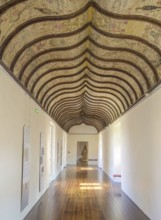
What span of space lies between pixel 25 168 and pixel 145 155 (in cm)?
264

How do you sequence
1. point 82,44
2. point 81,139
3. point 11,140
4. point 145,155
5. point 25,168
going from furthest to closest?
point 81,139, point 145,155, point 25,168, point 82,44, point 11,140

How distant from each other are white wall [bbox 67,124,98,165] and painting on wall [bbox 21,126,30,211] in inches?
674

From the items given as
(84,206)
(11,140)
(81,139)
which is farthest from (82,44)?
(81,139)

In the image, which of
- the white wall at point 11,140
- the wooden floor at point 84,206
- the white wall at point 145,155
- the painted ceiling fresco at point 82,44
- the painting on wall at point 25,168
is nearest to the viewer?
the painted ceiling fresco at point 82,44

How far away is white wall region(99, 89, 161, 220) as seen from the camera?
5.37m

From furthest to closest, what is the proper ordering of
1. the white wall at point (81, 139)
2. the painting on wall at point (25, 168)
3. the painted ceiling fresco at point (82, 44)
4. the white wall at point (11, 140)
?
the white wall at point (81, 139) → the painting on wall at point (25, 168) → the white wall at point (11, 140) → the painted ceiling fresco at point (82, 44)

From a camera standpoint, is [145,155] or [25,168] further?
[145,155]

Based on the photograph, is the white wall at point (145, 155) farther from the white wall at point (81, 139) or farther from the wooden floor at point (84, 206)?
the white wall at point (81, 139)

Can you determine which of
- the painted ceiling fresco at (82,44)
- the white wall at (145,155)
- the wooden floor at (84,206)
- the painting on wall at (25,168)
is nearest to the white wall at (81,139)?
the wooden floor at (84,206)

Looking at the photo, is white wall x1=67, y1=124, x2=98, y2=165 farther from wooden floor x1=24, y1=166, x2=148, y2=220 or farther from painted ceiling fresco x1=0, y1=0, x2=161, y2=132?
painted ceiling fresco x1=0, y1=0, x2=161, y2=132

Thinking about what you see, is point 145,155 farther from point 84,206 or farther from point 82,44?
point 82,44

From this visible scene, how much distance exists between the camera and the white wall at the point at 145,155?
5.37 meters

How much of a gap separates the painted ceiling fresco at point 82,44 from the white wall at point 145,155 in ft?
1.48

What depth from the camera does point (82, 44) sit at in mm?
5516
